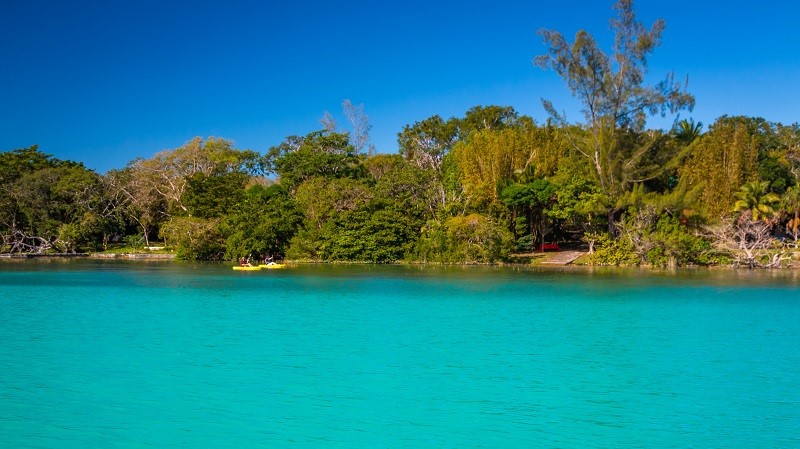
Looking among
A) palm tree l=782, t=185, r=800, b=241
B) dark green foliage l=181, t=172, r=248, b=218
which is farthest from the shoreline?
palm tree l=782, t=185, r=800, b=241

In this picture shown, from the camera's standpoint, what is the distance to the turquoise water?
31.4 feet

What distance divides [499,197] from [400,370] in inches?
1225

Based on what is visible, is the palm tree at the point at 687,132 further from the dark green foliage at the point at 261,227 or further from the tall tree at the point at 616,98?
the dark green foliage at the point at 261,227

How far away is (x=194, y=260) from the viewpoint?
46.8m

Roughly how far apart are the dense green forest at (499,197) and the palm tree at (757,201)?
117 millimetres

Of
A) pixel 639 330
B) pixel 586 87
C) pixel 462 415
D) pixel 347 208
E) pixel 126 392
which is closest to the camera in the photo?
pixel 462 415

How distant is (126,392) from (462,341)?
285 inches

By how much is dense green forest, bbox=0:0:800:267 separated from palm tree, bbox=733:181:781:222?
0.12 m

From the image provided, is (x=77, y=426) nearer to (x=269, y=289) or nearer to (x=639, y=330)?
(x=639, y=330)

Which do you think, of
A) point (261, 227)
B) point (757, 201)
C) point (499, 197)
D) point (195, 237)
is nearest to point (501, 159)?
point (499, 197)

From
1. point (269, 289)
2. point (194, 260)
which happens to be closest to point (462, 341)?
point (269, 289)

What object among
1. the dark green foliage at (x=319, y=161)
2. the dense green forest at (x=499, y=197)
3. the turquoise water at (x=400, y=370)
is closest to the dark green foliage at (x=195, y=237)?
the dense green forest at (x=499, y=197)

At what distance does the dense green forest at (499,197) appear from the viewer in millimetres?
38594

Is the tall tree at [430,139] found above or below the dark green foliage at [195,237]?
above
